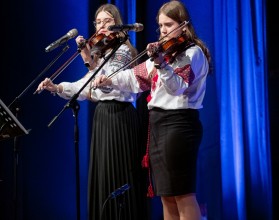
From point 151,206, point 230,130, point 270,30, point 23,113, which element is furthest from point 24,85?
point 270,30

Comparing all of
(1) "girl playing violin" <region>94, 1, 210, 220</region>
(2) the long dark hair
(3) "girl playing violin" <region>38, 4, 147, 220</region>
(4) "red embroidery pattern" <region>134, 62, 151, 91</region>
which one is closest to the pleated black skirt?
(3) "girl playing violin" <region>38, 4, 147, 220</region>

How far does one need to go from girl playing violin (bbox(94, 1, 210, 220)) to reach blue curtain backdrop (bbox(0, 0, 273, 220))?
73 cm

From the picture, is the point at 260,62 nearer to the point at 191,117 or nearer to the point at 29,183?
the point at 191,117

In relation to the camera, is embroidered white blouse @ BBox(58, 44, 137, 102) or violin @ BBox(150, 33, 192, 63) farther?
embroidered white blouse @ BBox(58, 44, 137, 102)

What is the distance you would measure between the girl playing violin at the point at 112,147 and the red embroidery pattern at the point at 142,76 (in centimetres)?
16

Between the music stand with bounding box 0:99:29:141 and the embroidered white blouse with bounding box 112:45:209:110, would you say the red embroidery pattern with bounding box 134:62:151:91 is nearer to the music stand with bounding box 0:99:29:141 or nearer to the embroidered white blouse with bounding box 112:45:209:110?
the embroidered white blouse with bounding box 112:45:209:110

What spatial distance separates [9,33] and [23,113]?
0.61 metres

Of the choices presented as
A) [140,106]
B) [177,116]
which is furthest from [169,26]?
[140,106]

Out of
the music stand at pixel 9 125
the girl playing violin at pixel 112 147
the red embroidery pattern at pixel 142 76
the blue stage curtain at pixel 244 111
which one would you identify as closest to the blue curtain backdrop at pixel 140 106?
the blue stage curtain at pixel 244 111

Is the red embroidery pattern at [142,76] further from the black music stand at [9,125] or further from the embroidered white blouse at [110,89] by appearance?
the black music stand at [9,125]

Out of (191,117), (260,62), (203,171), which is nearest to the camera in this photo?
(191,117)

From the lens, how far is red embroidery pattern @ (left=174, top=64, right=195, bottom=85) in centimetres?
217

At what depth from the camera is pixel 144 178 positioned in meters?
2.77

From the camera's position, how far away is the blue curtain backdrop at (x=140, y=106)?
2938 mm
